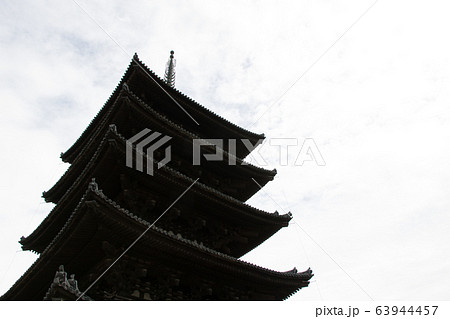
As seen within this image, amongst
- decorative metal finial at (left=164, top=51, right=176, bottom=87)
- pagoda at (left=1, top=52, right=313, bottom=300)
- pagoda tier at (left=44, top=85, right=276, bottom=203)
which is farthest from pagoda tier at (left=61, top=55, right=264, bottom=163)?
decorative metal finial at (left=164, top=51, right=176, bottom=87)

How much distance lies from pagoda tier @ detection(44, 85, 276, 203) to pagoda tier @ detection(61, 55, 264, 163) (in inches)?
38.1

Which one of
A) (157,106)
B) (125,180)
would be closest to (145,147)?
(125,180)

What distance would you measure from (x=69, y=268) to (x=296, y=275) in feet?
24.7

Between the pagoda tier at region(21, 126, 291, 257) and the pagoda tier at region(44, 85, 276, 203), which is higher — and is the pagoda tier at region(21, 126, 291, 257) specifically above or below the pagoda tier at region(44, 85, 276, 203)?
below

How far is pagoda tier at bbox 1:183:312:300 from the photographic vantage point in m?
10.8

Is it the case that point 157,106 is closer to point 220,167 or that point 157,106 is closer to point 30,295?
point 220,167

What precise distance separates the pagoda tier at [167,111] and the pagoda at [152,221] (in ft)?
0.15

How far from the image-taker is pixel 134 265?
1141 centimetres

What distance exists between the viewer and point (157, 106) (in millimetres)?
17234

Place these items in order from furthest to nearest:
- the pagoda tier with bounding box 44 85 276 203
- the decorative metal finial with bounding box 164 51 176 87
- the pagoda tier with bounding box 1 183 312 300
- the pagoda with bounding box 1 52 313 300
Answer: the decorative metal finial with bounding box 164 51 176 87 < the pagoda tier with bounding box 44 85 276 203 < the pagoda with bounding box 1 52 313 300 < the pagoda tier with bounding box 1 183 312 300

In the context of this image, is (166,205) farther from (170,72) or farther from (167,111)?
(170,72)

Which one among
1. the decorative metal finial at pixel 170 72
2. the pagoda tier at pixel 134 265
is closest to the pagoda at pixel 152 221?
the pagoda tier at pixel 134 265

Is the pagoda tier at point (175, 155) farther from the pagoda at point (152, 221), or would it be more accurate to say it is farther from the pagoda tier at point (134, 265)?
the pagoda tier at point (134, 265)

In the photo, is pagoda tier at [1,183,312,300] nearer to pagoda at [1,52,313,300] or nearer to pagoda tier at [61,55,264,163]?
pagoda at [1,52,313,300]
